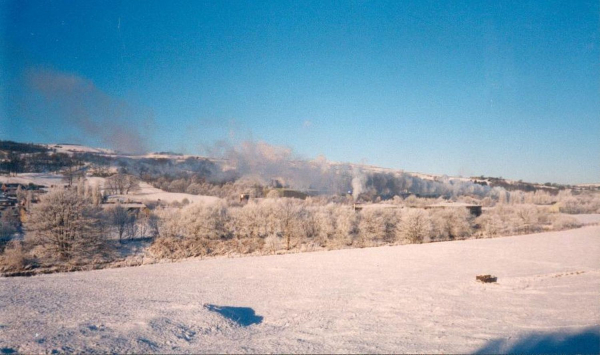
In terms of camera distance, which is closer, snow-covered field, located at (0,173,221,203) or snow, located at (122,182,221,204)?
snow-covered field, located at (0,173,221,203)

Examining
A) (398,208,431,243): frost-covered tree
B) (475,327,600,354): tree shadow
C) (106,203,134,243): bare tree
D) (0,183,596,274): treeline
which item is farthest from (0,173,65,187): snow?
(475,327,600,354): tree shadow

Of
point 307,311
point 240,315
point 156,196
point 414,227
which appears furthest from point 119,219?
point 414,227

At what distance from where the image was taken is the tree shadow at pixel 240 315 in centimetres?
854

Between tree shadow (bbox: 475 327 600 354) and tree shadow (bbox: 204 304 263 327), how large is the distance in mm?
5198

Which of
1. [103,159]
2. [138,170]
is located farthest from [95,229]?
[103,159]

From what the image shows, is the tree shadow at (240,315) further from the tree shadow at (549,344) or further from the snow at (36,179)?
the snow at (36,179)

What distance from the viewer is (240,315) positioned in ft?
30.3

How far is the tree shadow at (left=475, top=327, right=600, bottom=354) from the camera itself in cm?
620

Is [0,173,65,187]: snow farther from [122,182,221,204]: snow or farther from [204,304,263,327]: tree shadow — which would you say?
[204,304,263,327]: tree shadow

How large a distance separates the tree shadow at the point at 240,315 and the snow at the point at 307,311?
0.05 metres

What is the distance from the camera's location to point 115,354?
221 inches

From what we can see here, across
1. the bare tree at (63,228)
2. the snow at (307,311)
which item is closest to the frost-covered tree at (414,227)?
the snow at (307,311)

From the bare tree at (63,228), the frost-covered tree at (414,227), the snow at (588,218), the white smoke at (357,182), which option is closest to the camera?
the bare tree at (63,228)

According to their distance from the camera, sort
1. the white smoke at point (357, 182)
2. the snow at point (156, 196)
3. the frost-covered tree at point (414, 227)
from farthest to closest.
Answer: the white smoke at point (357, 182) → the snow at point (156, 196) → the frost-covered tree at point (414, 227)
